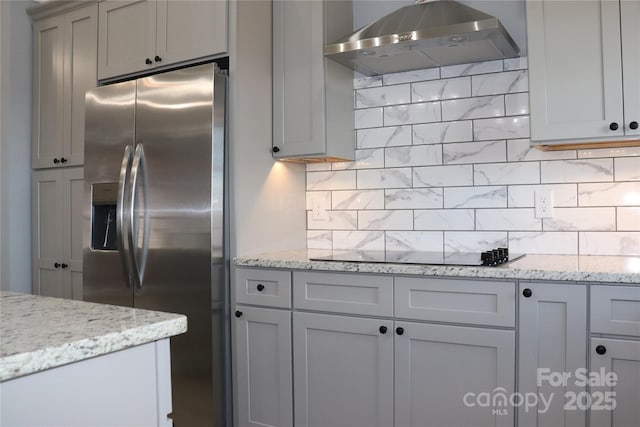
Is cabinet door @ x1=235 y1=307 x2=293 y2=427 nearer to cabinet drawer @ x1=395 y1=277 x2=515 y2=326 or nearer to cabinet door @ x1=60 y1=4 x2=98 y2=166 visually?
cabinet drawer @ x1=395 y1=277 x2=515 y2=326

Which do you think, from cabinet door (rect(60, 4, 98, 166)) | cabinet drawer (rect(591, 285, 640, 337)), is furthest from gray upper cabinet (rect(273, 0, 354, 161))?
cabinet drawer (rect(591, 285, 640, 337))

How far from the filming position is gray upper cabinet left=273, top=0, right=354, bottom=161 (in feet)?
8.94

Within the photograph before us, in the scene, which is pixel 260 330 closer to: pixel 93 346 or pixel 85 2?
pixel 93 346

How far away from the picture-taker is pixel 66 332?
959mm

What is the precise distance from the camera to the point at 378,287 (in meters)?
2.24

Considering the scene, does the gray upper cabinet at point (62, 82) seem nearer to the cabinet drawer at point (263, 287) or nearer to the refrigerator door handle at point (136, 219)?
the refrigerator door handle at point (136, 219)

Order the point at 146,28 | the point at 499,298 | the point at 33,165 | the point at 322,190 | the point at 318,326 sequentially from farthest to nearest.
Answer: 1. the point at 33,165
2. the point at 322,190
3. the point at 146,28
4. the point at 318,326
5. the point at 499,298

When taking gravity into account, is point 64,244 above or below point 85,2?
below

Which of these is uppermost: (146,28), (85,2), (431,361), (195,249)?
(85,2)

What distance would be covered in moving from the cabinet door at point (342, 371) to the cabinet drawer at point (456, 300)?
14 centimetres

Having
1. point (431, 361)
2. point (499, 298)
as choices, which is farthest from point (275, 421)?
point (499, 298)

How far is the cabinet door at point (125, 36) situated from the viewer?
285 cm

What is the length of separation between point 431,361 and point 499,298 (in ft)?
1.21

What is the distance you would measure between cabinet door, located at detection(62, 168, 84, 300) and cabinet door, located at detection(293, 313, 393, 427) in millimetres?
1528
